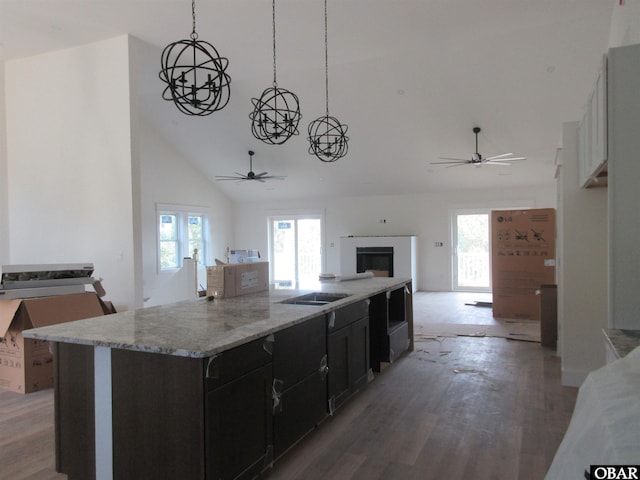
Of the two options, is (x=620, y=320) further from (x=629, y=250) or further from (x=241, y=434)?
(x=241, y=434)

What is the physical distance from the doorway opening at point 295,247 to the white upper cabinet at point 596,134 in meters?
8.55

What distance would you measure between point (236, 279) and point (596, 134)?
99.5 inches

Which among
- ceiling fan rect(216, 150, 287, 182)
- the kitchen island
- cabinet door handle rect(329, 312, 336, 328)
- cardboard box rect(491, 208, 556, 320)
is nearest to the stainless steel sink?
cabinet door handle rect(329, 312, 336, 328)

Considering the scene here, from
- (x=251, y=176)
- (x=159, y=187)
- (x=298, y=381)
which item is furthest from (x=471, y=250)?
(x=298, y=381)

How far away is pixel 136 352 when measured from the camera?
2031mm

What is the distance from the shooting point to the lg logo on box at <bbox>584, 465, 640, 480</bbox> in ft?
2.52

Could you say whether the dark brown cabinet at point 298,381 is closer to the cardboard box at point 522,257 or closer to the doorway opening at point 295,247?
the cardboard box at point 522,257

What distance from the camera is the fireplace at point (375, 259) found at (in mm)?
10023

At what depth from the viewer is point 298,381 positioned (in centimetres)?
262

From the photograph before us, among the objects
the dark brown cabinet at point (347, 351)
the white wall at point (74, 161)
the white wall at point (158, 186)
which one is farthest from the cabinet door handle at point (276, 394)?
the white wall at point (158, 186)

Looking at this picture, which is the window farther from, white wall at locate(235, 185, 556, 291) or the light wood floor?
the light wood floor

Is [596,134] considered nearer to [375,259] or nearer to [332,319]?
[332,319]

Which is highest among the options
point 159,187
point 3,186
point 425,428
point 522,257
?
point 159,187

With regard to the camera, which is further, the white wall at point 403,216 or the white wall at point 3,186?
the white wall at point 403,216
